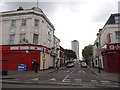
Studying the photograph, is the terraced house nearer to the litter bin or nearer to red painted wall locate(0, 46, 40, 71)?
red painted wall locate(0, 46, 40, 71)

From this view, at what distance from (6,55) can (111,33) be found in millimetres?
20262

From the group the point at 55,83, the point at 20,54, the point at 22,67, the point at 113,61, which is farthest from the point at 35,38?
the point at 55,83

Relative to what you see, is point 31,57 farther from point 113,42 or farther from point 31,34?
point 113,42

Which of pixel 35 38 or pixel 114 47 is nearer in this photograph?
pixel 114 47

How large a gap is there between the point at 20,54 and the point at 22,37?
3.43 metres

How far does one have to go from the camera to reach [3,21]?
28969mm

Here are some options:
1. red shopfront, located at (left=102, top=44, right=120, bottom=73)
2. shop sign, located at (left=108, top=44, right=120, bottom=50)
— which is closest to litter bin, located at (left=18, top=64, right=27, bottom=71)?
red shopfront, located at (left=102, top=44, right=120, bottom=73)

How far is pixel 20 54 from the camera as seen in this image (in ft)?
85.4

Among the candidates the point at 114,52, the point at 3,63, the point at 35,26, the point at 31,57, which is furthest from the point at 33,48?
the point at 114,52

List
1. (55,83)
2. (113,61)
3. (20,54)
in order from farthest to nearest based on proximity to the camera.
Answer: (20,54), (113,61), (55,83)

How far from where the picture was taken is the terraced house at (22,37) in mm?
25891

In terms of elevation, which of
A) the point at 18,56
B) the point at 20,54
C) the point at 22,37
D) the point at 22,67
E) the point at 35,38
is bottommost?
the point at 22,67

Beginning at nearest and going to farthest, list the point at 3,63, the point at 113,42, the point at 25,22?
the point at 3,63 → the point at 113,42 → the point at 25,22

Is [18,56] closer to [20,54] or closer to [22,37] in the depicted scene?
[20,54]
